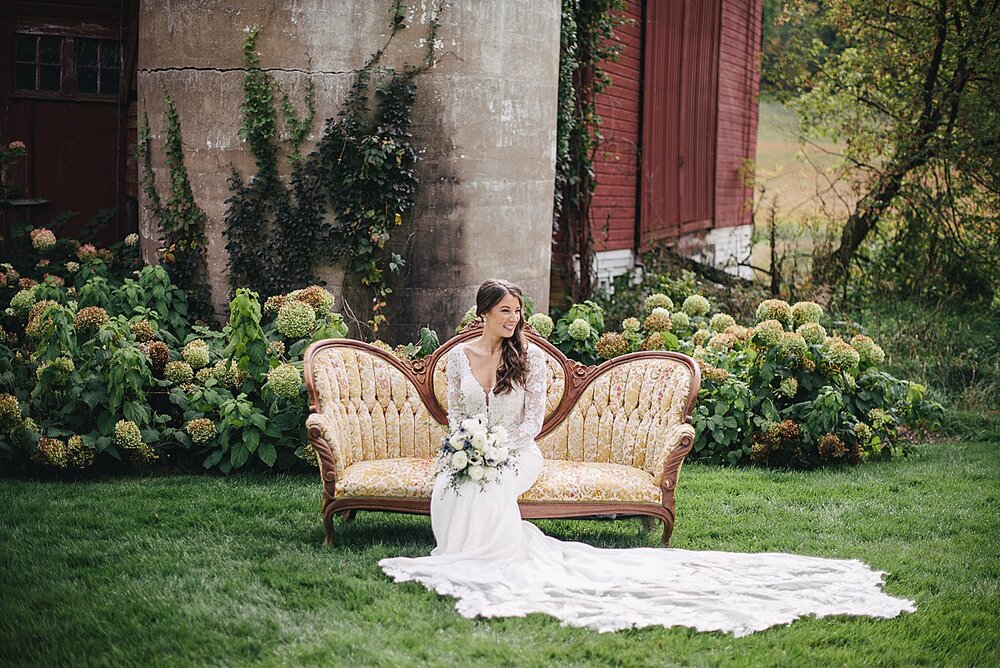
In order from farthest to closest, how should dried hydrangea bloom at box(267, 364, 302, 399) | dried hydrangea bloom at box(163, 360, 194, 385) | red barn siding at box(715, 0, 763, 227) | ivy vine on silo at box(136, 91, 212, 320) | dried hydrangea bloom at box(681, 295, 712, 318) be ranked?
1. red barn siding at box(715, 0, 763, 227)
2. ivy vine on silo at box(136, 91, 212, 320)
3. dried hydrangea bloom at box(681, 295, 712, 318)
4. dried hydrangea bloom at box(163, 360, 194, 385)
5. dried hydrangea bloom at box(267, 364, 302, 399)

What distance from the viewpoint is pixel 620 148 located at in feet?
44.5

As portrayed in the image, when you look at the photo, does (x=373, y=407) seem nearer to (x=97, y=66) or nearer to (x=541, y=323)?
(x=541, y=323)

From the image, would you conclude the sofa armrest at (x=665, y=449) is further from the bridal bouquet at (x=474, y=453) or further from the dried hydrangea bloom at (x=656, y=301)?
the dried hydrangea bloom at (x=656, y=301)

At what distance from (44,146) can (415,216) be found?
4.51 meters

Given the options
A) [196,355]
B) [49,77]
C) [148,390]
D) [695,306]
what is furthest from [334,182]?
[49,77]

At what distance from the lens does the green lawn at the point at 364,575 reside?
14.1 ft

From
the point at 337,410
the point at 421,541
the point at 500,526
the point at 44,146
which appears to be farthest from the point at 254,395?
the point at 44,146

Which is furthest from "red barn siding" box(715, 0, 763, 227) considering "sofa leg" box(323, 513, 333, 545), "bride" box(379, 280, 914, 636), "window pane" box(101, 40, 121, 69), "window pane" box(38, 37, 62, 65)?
"sofa leg" box(323, 513, 333, 545)

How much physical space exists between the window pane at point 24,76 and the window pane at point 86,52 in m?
0.45

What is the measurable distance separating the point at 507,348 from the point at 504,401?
11.4 inches

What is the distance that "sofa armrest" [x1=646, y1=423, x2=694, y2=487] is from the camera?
575 cm

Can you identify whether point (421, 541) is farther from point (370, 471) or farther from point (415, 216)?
point (415, 216)

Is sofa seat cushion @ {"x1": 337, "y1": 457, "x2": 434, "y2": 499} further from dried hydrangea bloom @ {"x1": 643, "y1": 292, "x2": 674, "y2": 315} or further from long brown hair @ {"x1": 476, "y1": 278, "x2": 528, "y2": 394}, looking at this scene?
dried hydrangea bloom @ {"x1": 643, "y1": 292, "x2": 674, "y2": 315}

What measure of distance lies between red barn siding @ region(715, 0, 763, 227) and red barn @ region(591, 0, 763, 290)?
18 millimetres
